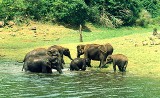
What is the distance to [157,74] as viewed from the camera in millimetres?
19406

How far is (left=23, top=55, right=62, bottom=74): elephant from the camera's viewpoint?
2008 cm

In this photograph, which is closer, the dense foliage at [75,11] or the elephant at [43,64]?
the elephant at [43,64]

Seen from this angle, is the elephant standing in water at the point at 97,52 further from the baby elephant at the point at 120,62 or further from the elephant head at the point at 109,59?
the baby elephant at the point at 120,62

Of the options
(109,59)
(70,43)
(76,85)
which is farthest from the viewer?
(70,43)

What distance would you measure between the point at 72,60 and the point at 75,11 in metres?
23.1

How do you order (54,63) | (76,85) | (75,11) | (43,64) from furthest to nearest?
1. (75,11)
2. (54,63)
3. (43,64)
4. (76,85)

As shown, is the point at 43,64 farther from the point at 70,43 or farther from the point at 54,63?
the point at 70,43

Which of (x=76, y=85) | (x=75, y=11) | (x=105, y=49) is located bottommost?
(x=76, y=85)

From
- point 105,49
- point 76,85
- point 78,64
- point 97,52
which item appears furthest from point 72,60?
point 76,85

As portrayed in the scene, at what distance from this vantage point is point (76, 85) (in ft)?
53.2

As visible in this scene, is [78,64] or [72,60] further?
[72,60]

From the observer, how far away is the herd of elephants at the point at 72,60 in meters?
20.2

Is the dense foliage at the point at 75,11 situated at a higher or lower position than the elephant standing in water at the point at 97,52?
higher

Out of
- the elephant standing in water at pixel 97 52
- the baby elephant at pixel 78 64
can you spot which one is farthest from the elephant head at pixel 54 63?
the elephant standing in water at pixel 97 52
